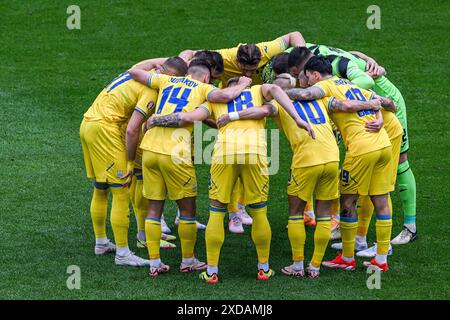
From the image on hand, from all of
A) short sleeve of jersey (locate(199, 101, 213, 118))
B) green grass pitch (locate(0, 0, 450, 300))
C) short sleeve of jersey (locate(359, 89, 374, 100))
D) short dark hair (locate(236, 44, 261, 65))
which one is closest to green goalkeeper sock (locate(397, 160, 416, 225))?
green grass pitch (locate(0, 0, 450, 300))

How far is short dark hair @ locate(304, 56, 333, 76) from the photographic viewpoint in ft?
30.7

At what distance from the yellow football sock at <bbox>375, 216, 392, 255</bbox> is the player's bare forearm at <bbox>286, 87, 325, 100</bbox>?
136 cm

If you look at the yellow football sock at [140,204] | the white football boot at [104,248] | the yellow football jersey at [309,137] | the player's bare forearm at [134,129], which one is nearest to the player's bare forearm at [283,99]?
the yellow football jersey at [309,137]

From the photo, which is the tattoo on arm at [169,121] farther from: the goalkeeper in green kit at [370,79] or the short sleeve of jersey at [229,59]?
the short sleeve of jersey at [229,59]

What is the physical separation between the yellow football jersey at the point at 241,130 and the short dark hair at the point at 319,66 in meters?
0.61

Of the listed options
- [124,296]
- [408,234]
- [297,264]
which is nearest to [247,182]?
[297,264]

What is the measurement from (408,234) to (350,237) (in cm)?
116

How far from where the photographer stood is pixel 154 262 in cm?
919

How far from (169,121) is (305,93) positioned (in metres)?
1.31

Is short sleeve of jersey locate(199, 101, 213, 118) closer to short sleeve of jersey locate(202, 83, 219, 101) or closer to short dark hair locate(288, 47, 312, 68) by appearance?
short sleeve of jersey locate(202, 83, 219, 101)

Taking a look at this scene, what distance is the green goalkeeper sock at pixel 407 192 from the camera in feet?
34.0

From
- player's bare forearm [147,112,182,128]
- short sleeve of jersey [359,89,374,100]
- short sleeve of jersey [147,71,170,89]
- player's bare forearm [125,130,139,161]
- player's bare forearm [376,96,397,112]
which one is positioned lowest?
player's bare forearm [125,130,139,161]

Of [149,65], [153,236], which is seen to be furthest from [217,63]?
[153,236]

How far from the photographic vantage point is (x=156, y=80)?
9281mm
